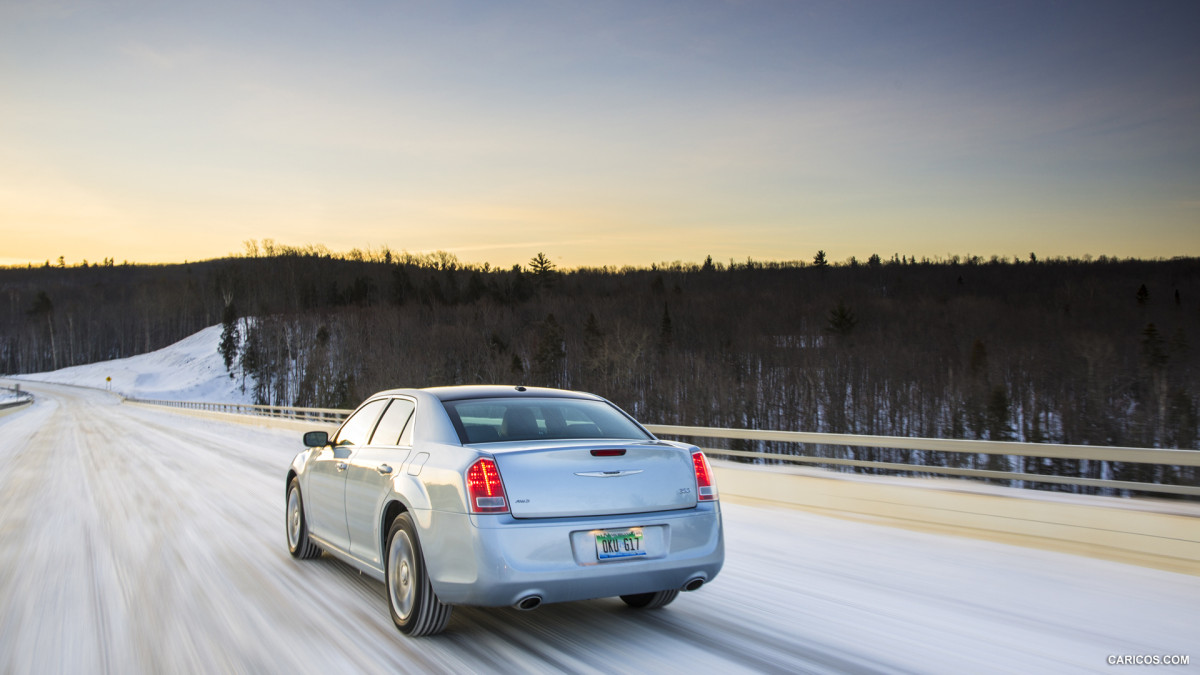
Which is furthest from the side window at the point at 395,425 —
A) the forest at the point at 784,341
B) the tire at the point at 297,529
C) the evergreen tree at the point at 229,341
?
the evergreen tree at the point at 229,341

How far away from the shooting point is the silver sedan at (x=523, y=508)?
185 inches

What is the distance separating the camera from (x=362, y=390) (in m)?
93.9

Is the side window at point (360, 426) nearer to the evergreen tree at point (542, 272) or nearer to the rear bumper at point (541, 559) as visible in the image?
the rear bumper at point (541, 559)

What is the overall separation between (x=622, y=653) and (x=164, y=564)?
15.5ft

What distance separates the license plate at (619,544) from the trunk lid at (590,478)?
0.12 m

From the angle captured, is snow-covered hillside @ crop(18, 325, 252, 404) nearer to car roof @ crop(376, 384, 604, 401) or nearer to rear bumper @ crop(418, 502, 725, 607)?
car roof @ crop(376, 384, 604, 401)

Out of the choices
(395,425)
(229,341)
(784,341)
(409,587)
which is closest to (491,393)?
(395,425)

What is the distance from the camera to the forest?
7862cm

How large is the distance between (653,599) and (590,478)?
1448 millimetres

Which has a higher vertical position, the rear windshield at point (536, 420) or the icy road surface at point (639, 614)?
the rear windshield at point (536, 420)

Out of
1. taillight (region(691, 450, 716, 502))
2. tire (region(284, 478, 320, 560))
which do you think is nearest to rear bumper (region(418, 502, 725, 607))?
taillight (region(691, 450, 716, 502))

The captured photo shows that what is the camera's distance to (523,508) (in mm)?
4738

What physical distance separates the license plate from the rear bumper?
0.03 metres

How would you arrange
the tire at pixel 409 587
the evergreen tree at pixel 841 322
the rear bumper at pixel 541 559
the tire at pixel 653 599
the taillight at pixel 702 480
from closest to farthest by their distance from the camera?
1. the rear bumper at pixel 541 559
2. the tire at pixel 409 587
3. the taillight at pixel 702 480
4. the tire at pixel 653 599
5. the evergreen tree at pixel 841 322
